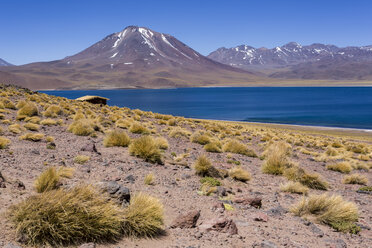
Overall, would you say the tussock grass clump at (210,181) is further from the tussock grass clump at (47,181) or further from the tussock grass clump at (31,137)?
the tussock grass clump at (31,137)

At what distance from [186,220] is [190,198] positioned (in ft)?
4.51

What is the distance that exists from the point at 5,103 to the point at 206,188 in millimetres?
14362

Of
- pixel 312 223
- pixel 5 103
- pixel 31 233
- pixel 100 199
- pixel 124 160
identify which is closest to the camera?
pixel 31 233

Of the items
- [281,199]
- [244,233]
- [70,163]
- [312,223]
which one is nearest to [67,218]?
[244,233]

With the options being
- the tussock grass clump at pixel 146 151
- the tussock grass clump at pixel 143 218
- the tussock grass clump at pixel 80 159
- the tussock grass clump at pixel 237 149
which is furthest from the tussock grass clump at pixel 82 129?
the tussock grass clump at pixel 143 218

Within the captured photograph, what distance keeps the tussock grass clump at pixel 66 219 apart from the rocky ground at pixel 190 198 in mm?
164

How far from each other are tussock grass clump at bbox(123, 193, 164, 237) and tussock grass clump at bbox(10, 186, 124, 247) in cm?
19

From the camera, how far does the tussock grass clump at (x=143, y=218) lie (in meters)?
4.29

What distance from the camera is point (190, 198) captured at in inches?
245

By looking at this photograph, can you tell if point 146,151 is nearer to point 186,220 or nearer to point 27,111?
point 186,220

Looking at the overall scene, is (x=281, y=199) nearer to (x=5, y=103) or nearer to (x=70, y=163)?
(x=70, y=163)

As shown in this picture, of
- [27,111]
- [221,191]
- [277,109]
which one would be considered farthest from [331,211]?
[277,109]

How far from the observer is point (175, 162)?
952 cm

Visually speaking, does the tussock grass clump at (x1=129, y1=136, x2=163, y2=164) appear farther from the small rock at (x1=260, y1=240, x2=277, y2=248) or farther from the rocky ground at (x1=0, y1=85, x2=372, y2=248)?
the small rock at (x1=260, y1=240, x2=277, y2=248)
